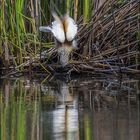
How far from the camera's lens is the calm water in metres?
4.36

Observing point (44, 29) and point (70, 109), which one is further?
point (44, 29)

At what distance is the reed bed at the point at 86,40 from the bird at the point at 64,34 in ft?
0.54

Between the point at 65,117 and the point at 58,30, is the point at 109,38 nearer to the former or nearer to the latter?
the point at 58,30

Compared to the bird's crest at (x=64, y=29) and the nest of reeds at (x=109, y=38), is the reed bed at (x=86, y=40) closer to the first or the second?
the nest of reeds at (x=109, y=38)

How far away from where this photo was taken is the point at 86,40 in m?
7.64

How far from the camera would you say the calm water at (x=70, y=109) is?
4359 millimetres

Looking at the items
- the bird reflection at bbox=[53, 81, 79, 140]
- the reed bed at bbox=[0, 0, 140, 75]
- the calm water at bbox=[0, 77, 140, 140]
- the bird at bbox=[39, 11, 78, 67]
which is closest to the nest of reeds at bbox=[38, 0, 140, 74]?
the reed bed at bbox=[0, 0, 140, 75]

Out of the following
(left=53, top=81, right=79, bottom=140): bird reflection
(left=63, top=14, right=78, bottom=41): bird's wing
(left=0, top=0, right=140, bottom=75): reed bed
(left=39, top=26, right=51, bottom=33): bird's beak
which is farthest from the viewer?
(left=0, top=0, right=140, bottom=75): reed bed

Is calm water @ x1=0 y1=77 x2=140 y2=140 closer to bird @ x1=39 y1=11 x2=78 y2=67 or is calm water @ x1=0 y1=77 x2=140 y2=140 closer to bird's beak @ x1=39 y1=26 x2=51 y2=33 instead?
bird @ x1=39 y1=11 x2=78 y2=67

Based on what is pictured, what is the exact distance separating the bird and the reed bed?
16 centimetres

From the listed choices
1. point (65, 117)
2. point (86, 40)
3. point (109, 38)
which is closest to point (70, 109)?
point (65, 117)

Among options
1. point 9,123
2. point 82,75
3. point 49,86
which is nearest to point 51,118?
point 9,123

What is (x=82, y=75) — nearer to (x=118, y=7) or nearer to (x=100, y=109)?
(x=118, y=7)

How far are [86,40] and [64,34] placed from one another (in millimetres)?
527
